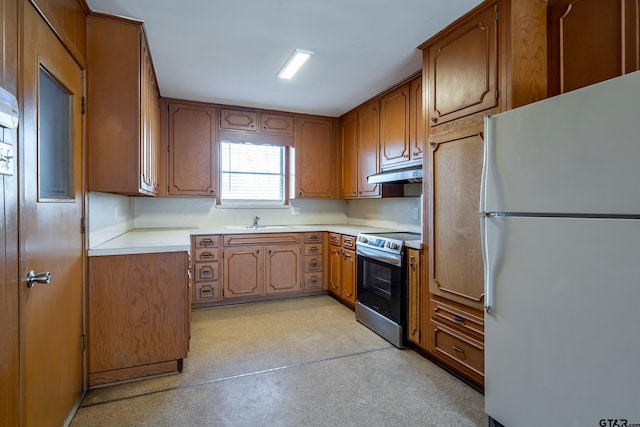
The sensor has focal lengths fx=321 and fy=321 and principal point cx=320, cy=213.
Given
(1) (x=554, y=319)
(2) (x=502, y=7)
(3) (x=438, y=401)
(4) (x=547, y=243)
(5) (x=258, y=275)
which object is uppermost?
(2) (x=502, y=7)

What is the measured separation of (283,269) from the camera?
388 centimetres

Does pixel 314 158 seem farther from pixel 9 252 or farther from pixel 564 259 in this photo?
pixel 9 252

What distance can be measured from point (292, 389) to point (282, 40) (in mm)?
2416

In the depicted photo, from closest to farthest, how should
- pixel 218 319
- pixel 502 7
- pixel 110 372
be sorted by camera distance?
1. pixel 502 7
2. pixel 110 372
3. pixel 218 319

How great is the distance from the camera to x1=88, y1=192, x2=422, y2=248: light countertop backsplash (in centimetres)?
314

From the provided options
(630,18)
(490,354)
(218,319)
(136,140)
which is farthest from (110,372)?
(630,18)

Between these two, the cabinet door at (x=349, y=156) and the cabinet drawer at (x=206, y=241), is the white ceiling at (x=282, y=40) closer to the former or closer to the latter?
the cabinet door at (x=349, y=156)

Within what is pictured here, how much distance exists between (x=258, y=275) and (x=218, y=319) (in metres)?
0.68

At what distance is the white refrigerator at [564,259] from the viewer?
1130mm

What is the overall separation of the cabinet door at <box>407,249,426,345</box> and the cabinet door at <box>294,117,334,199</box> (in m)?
2.06

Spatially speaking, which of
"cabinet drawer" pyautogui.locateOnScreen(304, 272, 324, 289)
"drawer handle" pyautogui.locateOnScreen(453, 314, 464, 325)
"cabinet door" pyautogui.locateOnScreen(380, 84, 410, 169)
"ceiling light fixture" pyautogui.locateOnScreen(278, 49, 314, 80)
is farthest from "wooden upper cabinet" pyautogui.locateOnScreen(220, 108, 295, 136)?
"drawer handle" pyautogui.locateOnScreen(453, 314, 464, 325)

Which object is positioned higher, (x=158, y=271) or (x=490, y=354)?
(x=158, y=271)

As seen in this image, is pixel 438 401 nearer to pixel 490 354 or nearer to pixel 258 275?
pixel 490 354

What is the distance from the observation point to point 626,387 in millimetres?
1129
